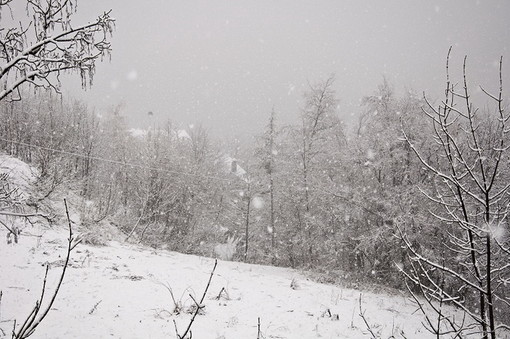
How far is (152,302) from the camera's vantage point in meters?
6.00

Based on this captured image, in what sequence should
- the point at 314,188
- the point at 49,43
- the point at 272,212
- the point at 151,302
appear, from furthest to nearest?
1. the point at 272,212
2. the point at 314,188
3. the point at 151,302
4. the point at 49,43

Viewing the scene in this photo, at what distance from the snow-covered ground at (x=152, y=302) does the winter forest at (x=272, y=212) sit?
0.05m

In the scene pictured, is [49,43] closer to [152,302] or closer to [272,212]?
[152,302]

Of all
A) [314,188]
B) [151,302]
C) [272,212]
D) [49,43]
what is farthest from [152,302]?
[272,212]

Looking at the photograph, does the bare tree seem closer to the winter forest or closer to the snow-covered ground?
the winter forest

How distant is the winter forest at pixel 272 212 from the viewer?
2.88 meters

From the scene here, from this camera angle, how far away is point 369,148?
1430 centimetres

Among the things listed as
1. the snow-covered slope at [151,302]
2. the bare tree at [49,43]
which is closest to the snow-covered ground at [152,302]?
the snow-covered slope at [151,302]

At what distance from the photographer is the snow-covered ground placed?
4.89m

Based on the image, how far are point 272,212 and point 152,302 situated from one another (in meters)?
14.6

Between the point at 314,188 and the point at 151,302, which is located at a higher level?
the point at 314,188

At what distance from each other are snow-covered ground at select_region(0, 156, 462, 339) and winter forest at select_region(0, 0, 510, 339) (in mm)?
54

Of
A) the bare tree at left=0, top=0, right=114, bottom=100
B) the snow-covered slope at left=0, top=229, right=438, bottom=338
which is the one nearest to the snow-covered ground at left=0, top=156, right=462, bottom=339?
the snow-covered slope at left=0, top=229, right=438, bottom=338

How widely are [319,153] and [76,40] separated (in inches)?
629
